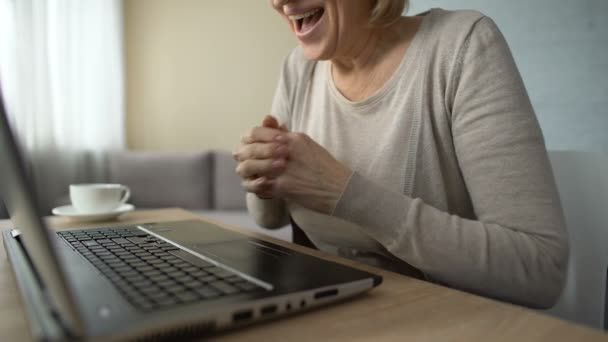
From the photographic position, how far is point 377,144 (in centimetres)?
82

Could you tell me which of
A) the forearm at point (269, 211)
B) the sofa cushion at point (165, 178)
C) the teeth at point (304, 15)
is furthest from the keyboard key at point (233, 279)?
the sofa cushion at point (165, 178)

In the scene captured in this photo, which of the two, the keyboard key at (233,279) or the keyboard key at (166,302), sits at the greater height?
the keyboard key at (166,302)

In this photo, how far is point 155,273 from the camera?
407 millimetres

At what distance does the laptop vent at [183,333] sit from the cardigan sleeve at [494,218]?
0.28m

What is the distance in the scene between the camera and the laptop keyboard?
342 mm

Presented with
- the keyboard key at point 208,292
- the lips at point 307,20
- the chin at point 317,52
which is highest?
the lips at point 307,20

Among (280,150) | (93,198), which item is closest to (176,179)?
(93,198)

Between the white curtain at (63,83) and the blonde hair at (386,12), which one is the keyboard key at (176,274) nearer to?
the blonde hair at (386,12)

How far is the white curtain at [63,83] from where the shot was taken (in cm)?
260

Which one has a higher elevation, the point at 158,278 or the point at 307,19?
the point at 307,19

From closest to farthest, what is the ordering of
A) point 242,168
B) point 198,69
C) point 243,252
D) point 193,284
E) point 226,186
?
point 193,284 < point 243,252 < point 242,168 < point 226,186 < point 198,69

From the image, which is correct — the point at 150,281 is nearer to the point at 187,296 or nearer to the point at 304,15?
the point at 187,296

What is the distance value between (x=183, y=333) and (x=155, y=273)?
→ 0.11 meters

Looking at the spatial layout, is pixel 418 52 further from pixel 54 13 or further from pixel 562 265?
pixel 54 13
